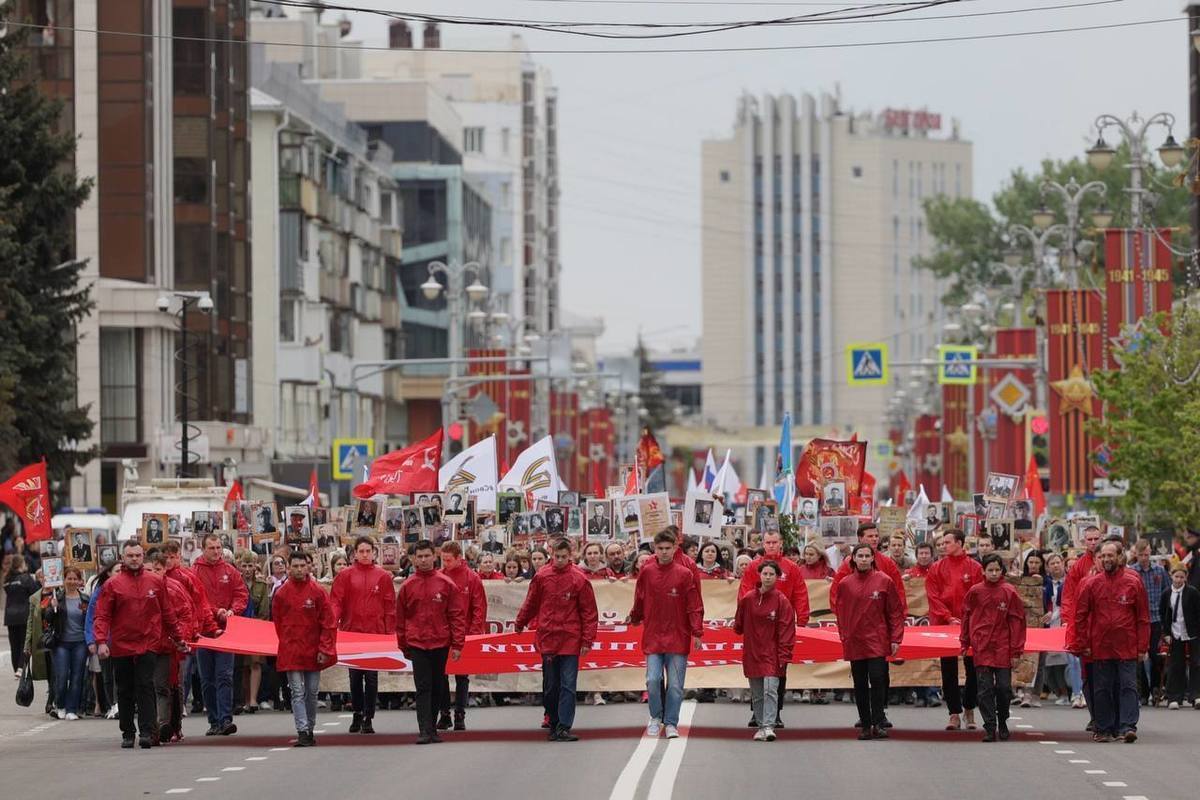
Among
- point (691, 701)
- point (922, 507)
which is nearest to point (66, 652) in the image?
point (691, 701)

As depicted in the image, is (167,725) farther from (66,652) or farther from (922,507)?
(922,507)

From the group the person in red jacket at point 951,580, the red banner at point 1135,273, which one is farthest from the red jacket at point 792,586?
the red banner at point 1135,273

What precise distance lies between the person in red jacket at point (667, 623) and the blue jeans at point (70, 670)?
280 inches

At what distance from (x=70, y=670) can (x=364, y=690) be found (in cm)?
449

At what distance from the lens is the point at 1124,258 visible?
4659 centimetres

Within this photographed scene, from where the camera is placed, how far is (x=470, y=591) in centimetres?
2166

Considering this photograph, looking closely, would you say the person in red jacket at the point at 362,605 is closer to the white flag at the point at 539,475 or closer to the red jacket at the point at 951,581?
the red jacket at the point at 951,581

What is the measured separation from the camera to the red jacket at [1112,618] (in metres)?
21.2

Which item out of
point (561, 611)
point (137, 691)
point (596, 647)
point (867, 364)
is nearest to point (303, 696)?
point (137, 691)

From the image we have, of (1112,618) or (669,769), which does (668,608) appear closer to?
(669,769)

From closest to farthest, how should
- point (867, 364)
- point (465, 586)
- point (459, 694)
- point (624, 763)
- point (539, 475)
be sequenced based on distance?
point (624, 763), point (465, 586), point (459, 694), point (539, 475), point (867, 364)

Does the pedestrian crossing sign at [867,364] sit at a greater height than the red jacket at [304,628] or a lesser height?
greater

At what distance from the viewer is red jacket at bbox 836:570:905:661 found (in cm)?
2117

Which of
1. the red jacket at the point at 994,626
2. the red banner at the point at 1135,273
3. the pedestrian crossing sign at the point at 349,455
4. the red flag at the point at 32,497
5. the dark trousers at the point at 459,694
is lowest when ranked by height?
the dark trousers at the point at 459,694
